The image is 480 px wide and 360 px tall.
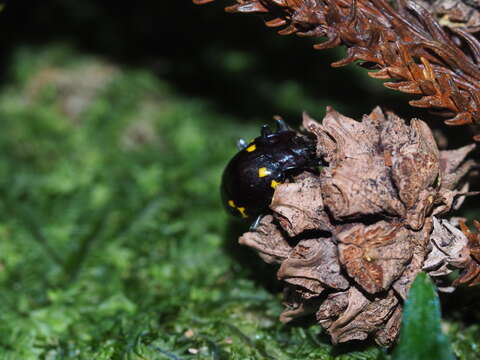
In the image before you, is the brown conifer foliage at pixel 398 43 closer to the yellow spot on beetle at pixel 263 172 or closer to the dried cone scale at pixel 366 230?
the dried cone scale at pixel 366 230

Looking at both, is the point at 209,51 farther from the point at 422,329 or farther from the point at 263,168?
the point at 422,329

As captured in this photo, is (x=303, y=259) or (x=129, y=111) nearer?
(x=303, y=259)

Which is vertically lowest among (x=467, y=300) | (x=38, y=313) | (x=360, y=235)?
(x=38, y=313)

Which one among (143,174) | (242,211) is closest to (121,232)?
(143,174)

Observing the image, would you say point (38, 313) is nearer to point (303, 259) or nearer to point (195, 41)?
point (303, 259)

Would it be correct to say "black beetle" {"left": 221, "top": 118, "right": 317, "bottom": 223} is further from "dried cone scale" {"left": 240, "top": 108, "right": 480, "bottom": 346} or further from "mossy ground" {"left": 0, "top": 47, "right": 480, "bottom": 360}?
"mossy ground" {"left": 0, "top": 47, "right": 480, "bottom": 360}

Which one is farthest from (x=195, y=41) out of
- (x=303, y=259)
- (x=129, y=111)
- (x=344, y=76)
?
(x=303, y=259)

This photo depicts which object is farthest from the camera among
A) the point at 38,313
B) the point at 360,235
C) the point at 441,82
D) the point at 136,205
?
the point at 136,205

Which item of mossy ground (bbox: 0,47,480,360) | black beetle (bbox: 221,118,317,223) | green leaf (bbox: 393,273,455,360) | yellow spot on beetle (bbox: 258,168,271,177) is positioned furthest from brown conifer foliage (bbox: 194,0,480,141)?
mossy ground (bbox: 0,47,480,360)
